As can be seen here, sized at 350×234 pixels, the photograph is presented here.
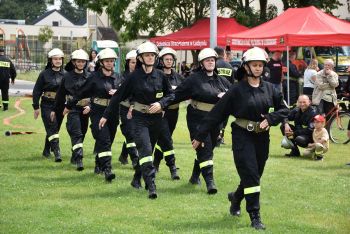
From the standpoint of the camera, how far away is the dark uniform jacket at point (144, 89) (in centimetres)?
1027

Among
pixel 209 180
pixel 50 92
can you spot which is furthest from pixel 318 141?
pixel 50 92

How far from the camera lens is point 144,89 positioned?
10250 millimetres

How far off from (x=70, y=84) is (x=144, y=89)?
10.2 ft

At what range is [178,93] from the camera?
10.6 meters

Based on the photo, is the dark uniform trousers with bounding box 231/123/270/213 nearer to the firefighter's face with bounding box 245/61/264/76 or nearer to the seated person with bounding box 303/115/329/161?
the firefighter's face with bounding box 245/61/264/76

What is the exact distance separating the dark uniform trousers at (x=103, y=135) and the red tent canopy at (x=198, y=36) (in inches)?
641

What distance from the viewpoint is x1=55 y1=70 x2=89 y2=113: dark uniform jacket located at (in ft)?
42.7

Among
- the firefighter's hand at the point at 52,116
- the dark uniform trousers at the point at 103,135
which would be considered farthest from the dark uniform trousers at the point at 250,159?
the firefighter's hand at the point at 52,116

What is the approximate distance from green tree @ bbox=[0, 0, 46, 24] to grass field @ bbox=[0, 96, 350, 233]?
106497 millimetres

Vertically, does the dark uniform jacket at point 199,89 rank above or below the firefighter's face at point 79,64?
below

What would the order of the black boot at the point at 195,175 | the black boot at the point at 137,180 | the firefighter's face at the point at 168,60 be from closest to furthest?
the black boot at the point at 137,180, the black boot at the point at 195,175, the firefighter's face at the point at 168,60

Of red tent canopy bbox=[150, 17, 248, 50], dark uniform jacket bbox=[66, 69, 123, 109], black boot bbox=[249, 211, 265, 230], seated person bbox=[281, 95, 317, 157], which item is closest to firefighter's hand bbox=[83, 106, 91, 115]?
dark uniform jacket bbox=[66, 69, 123, 109]

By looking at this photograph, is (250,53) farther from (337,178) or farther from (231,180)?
(337,178)

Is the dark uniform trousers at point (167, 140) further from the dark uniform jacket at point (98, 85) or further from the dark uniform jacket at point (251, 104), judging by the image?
the dark uniform jacket at point (251, 104)
